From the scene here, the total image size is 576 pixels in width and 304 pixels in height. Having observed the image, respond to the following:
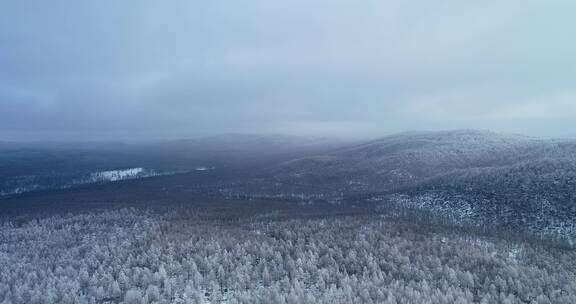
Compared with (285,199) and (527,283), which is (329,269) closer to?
(527,283)

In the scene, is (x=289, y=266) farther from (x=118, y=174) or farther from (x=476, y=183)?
Answer: (x=118, y=174)

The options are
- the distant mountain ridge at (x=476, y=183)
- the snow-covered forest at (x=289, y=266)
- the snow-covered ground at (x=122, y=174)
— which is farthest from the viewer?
the snow-covered ground at (x=122, y=174)

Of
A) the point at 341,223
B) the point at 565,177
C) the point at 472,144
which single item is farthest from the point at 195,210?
the point at 472,144

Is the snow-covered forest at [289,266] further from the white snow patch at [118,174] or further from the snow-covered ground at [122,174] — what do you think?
the snow-covered ground at [122,174]

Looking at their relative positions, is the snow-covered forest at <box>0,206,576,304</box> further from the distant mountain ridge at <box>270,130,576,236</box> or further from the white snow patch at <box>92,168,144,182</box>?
the white snow patch at <box>92,168,144,182</box>

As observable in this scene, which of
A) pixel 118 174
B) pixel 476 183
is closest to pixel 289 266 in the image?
pixel 476 183

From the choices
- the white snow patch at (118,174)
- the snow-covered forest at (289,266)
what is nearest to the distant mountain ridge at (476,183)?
the snow-covered forest at (289,266)

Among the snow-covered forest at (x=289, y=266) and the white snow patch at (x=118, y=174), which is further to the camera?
the white snow patch at (x=118, y=174)

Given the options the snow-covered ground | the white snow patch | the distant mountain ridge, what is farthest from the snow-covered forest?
the snow-covered ground
